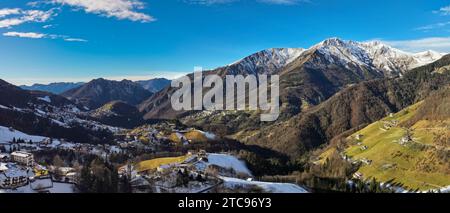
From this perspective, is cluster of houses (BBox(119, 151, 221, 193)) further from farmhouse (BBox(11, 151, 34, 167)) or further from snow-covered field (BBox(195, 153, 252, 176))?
farmhouse (BBox(11, 151, 34, 167))

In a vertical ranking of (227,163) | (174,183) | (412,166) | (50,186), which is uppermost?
(50,186)

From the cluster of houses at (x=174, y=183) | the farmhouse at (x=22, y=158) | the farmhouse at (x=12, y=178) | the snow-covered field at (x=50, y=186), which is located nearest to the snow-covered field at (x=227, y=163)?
the cluster of houses at (x=174, y=183)

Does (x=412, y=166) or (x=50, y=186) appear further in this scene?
(x=412, y=166)

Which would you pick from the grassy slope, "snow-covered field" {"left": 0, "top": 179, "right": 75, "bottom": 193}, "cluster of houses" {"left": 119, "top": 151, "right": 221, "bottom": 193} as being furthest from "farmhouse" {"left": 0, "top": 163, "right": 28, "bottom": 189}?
the grassy slope

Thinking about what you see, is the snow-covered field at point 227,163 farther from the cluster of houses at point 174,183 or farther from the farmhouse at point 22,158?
the farmhouse at point 22,158

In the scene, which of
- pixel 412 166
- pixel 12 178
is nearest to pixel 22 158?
pixel 12 178

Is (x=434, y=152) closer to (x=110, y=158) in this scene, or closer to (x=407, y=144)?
(x=407, y=144)

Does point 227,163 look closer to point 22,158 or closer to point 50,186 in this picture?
point 22,158

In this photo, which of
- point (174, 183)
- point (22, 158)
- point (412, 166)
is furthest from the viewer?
point (412, 166)
